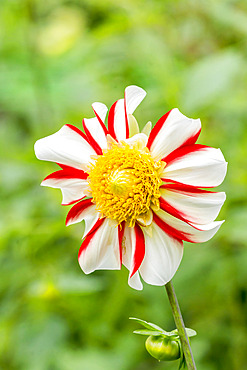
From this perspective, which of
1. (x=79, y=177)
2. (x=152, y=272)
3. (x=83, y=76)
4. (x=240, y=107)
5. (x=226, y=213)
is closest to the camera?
(x=152, y=272)

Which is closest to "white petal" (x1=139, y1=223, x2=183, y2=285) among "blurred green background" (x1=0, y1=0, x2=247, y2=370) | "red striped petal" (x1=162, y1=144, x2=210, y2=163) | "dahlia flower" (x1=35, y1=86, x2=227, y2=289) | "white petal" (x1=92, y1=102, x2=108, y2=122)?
"dahlia flower" (x1=35, y1=86, x2=227, y2=289)

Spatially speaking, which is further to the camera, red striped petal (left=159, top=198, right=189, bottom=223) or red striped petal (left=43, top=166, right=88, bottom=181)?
red striped petal (left=43, top=166, right=88, bottom=181)

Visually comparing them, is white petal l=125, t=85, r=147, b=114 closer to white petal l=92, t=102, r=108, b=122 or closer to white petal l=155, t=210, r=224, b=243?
white petal l=92, t=102, r=108, b=122

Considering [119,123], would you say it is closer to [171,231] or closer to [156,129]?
[156,129]

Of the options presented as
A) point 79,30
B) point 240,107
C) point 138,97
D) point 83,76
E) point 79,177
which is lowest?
point 79,177

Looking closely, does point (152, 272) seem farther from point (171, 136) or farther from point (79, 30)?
point (79, 30)

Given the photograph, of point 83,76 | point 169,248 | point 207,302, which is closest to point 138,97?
point 169,248

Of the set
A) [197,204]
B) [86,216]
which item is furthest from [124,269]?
[197,204]
